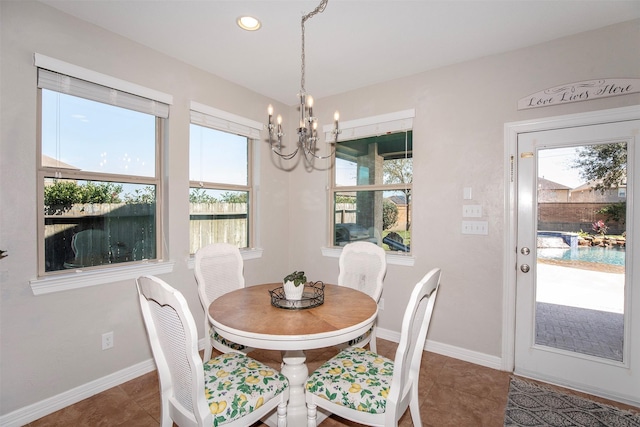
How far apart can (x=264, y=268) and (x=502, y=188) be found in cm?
256

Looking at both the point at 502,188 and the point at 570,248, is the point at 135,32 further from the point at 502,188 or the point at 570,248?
the point at 570,248

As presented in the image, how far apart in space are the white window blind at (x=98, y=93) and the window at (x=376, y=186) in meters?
1.93

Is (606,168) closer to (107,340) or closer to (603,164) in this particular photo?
(603,164)

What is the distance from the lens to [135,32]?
2291mm

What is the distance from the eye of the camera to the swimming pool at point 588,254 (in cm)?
221

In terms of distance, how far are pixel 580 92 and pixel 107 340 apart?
Result: 13.1 ft

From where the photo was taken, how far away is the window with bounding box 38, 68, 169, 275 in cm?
208

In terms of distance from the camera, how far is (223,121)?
3.09m

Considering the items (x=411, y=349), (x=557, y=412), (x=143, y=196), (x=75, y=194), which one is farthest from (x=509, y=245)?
(x=75, y=194)

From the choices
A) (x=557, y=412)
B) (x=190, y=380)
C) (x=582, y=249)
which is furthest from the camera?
(x=582, y=249)

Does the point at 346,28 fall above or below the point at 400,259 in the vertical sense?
above

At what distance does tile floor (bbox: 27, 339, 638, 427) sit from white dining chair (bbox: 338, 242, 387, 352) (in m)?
0.54

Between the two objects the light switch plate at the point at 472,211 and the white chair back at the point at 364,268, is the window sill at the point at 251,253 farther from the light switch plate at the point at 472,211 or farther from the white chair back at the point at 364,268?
the light switch plate at the point at 472,211

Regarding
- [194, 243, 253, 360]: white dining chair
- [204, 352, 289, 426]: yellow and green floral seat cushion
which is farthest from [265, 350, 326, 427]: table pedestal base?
[194, 243, 253, 360]: white dining chair
